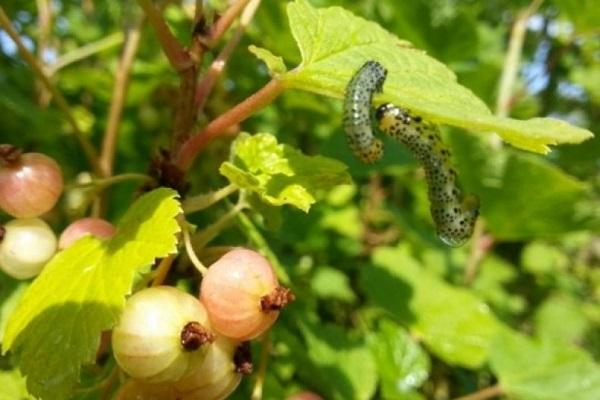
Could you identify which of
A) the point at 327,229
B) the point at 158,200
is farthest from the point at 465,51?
the point at 158,200

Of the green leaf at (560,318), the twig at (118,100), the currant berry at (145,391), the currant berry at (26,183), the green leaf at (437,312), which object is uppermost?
the currant berry at (26,183)

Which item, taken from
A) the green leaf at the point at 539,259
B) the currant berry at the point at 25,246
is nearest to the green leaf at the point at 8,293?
the currant berry at the point at 25,246

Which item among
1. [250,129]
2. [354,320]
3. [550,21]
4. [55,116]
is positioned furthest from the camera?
[550,21]

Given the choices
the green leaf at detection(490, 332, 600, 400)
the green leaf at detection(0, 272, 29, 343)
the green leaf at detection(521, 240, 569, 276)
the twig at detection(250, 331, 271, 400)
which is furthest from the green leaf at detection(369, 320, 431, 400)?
the green leaf at detection(521, 240, 569, 276)

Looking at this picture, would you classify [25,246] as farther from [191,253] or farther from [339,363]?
[339,363]

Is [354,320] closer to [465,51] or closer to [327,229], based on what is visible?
[327,229]

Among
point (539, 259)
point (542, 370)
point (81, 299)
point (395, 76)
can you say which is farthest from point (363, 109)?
point (539, 259)

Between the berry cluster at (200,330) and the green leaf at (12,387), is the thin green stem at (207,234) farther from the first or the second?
the green leaf at (12,387)
